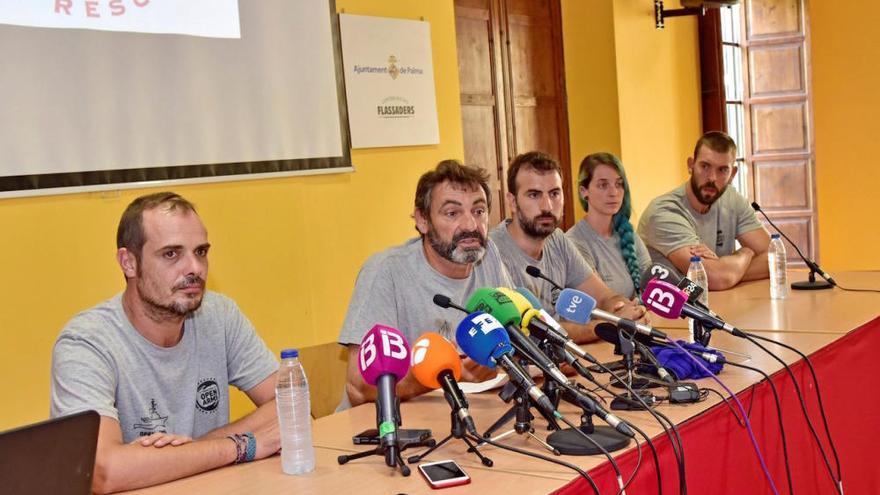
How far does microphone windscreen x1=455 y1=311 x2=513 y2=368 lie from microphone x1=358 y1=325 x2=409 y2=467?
133 millimetres

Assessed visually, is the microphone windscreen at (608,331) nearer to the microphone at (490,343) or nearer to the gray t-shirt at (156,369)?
the microphone at (490,343)

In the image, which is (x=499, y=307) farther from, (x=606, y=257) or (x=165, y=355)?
(x=606, y=257)

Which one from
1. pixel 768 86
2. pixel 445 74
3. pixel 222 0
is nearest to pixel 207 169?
pixel 222 0

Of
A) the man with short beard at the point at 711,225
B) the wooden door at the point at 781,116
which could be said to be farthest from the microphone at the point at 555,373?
the wooden door at the point at 781,116

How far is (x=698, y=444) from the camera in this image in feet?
6.56

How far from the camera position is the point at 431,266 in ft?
9.16

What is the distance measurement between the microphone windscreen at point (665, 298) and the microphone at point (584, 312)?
17 cm

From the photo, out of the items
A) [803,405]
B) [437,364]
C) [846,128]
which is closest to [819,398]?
[803,405]

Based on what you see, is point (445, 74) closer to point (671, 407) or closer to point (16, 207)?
point (16, 207)

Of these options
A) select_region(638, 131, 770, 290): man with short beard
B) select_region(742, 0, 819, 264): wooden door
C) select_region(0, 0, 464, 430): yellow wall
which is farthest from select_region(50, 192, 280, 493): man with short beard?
select_region(742, 0, 819, 264): wooden door

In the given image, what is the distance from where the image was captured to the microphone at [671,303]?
2.32m

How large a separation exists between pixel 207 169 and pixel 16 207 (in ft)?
2.48

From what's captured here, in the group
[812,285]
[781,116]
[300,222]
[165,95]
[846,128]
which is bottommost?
[812,285]

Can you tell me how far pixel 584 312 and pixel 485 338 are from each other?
0.46 metres
